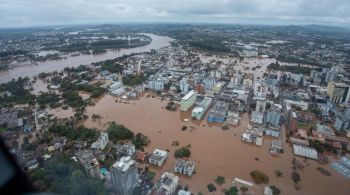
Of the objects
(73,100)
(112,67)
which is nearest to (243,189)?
(73,100)

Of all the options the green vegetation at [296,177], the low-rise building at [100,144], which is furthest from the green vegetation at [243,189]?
the low-rise building at [100,144]

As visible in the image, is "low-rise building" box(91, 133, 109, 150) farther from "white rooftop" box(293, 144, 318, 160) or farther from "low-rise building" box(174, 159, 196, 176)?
"white rooftop" box(293, 144, 318, 160)

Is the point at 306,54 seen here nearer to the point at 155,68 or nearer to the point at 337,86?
the point at 337,86

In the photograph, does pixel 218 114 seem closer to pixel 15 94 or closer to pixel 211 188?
pixel 211 188

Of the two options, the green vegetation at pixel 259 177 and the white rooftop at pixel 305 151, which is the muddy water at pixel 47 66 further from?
the white rooftop at pixel 305 151

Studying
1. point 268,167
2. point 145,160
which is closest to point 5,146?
point 145,160

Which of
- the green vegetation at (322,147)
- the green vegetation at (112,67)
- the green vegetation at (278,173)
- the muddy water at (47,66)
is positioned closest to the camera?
the green vegetation at (278,173)
